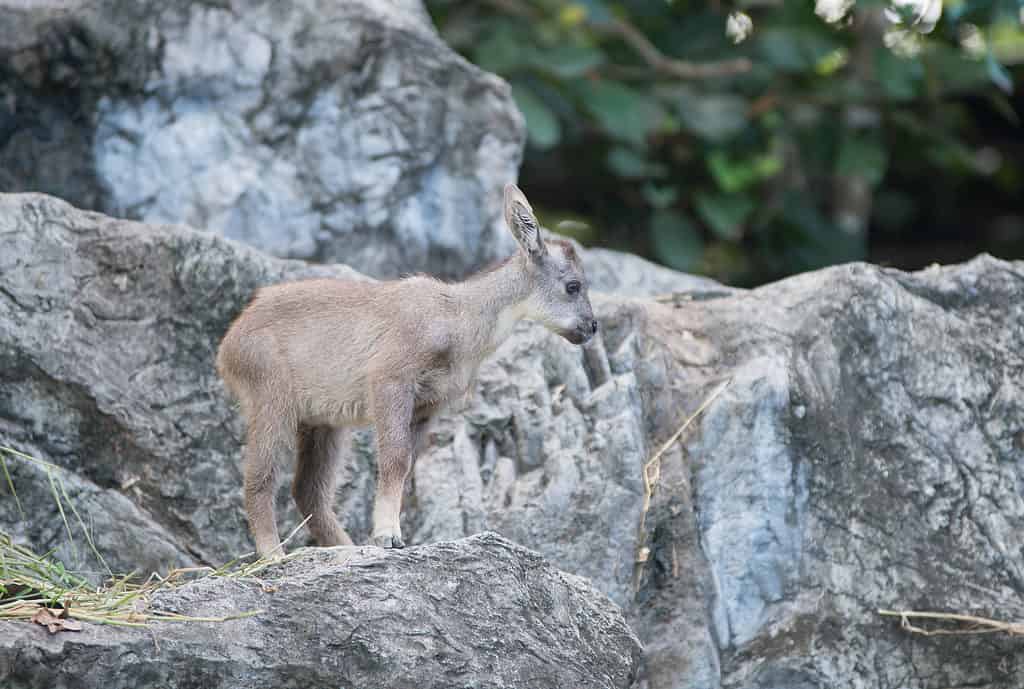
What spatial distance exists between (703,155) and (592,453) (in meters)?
5.94

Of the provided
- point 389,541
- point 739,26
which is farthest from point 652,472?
point 739,26

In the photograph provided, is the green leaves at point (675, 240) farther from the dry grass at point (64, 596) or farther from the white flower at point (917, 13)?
the dry grass at point (64, 596)

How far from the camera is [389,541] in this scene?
6832 mm

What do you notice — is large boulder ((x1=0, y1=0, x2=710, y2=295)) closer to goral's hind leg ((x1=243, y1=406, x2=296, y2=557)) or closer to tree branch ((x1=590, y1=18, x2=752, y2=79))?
goral's hind leg ((x1=243, y1=406, x2=296, y2=557))

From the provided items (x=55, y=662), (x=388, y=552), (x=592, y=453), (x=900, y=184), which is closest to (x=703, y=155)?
(x=900, y=184)

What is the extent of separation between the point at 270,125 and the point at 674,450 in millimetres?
3556

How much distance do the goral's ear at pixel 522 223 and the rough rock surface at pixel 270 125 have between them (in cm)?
209

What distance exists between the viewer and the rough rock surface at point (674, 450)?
7.54 m

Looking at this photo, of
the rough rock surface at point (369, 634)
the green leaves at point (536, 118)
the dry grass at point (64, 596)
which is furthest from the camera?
the green leaves at point (536, 118)

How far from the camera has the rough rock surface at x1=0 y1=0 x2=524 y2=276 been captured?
30.1 ft

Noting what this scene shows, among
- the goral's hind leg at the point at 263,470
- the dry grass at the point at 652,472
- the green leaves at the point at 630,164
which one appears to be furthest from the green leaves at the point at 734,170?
the goral's hind leg at the point at 263,470

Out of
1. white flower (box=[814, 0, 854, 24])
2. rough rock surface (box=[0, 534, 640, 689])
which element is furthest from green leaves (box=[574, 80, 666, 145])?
rough rock surface (box=[0, 534, 640, 689])

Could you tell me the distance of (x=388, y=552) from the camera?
6.07 meters

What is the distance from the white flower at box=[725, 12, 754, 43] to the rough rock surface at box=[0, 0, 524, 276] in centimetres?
391
